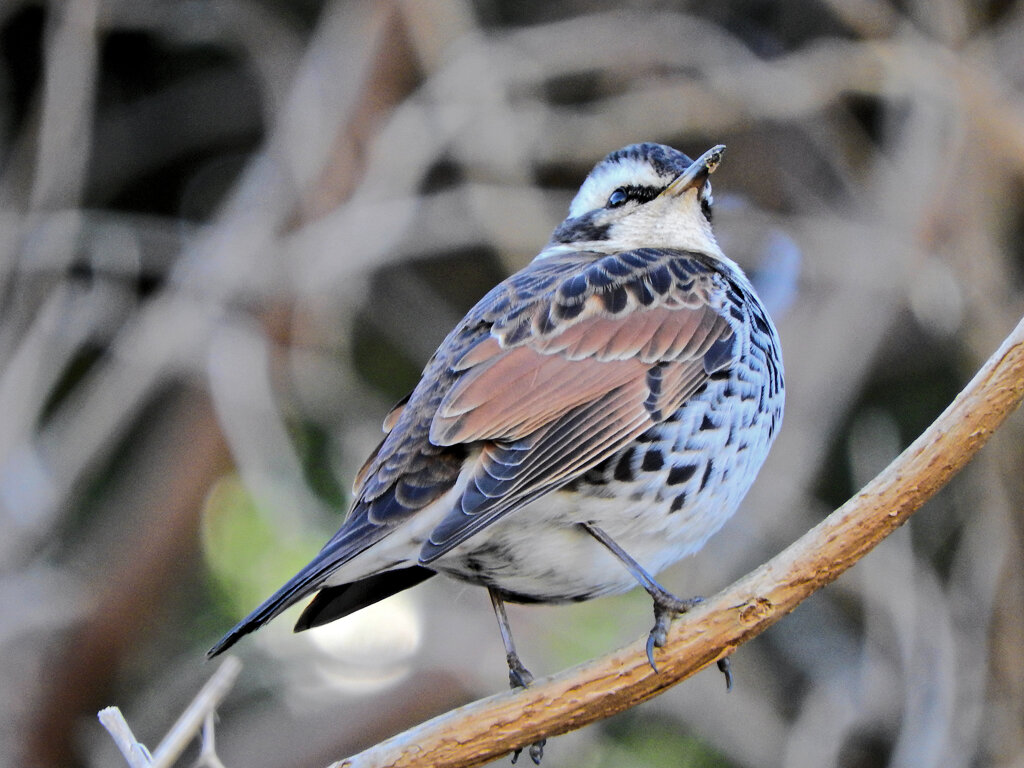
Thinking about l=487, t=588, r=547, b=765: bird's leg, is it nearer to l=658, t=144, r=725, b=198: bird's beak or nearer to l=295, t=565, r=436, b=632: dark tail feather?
l=295, t=565, r=436, b=632: dark tail feather

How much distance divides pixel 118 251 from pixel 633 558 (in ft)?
10.6

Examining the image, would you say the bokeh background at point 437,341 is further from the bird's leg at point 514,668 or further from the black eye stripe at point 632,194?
the bird's leg at point 514,668

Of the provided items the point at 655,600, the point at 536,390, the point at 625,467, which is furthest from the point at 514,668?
the point at 536,390

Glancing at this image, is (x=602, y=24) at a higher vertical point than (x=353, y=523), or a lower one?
higher

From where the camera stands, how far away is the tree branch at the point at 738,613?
2.04 meters

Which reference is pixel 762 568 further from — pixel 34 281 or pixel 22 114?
pixel 22 114

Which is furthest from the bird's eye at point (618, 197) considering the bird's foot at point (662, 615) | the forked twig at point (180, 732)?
the forked twig at point (180, 732)

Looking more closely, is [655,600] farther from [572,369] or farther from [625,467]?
[572,369]

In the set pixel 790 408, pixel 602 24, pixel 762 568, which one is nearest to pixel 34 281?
pixel 602 24

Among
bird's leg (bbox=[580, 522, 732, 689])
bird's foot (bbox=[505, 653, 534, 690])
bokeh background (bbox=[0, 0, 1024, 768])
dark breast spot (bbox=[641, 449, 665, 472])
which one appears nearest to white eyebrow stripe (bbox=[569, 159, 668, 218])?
dark breast spot (bbox=[641, 449, 665, 472])

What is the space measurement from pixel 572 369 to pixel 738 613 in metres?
0.67

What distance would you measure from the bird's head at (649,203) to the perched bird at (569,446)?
18 cm

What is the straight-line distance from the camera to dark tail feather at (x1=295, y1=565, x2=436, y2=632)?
8.34 feet

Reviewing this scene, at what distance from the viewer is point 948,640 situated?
4.35 meters
